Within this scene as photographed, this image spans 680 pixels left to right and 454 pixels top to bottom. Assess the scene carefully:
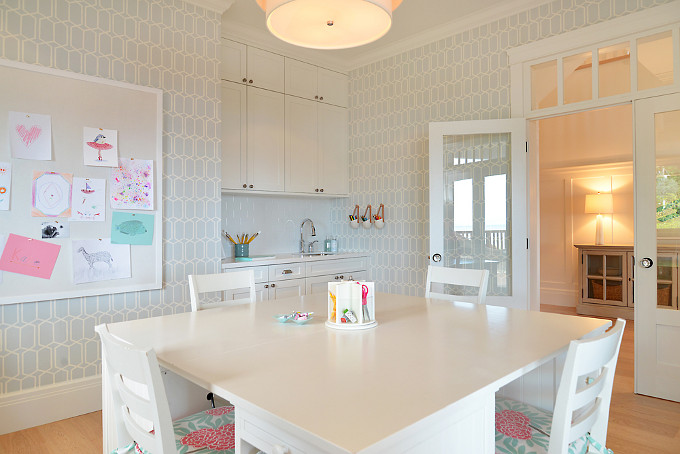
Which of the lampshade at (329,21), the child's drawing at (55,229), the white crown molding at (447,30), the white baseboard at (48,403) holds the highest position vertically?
the white crown molding at (447,30)

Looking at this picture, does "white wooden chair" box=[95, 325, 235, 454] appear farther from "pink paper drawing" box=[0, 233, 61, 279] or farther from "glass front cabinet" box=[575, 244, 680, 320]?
"glass front cabinet" box=[575, 244, 680, 320]

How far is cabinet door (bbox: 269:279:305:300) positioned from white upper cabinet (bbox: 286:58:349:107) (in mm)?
1795

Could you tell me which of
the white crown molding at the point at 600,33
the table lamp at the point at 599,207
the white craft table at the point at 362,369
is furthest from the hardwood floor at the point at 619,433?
the table lamp at the point at 599,207

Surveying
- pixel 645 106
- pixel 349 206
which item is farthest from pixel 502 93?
pixel 349 206

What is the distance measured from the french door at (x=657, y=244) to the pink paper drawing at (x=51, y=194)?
3624mm

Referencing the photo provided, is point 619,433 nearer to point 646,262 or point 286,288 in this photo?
point 646,262

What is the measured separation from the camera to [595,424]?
4.27ft

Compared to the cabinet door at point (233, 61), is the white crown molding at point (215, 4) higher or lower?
higher

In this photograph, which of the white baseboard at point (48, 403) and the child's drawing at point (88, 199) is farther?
the child's drawing at point (88, 199)

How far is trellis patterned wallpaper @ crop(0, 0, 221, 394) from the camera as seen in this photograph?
2500 mm

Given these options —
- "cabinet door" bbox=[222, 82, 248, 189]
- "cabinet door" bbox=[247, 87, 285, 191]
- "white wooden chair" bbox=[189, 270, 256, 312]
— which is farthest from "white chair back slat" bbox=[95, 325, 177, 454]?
"cabinet door" bbox=[247, 87, 285, 191]

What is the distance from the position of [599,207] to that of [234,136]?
4.70 m

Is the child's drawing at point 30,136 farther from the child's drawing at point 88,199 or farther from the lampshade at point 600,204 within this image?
the lampshade at point 600,204

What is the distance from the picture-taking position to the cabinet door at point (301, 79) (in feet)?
13.6
